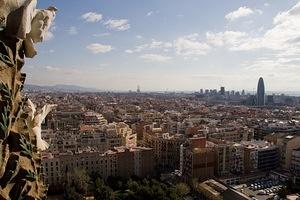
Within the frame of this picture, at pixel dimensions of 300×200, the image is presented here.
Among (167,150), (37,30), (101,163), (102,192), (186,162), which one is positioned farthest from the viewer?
(167,150)

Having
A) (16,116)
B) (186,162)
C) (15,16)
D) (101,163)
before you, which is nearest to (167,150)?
(186,162)

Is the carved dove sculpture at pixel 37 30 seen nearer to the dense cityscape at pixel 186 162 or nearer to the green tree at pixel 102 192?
the dense cityscape at pixel 186 162

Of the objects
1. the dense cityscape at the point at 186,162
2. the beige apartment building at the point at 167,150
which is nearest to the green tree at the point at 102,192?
the dense cityscape at the point at 186,162

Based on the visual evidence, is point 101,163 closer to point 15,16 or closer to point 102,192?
point 102,192

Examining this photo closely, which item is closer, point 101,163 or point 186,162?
point 101,163

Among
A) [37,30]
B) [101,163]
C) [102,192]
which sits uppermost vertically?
[37,30]

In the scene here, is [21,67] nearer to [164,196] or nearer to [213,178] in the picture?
[164,196]

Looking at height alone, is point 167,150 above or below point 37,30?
below
